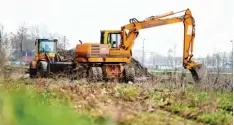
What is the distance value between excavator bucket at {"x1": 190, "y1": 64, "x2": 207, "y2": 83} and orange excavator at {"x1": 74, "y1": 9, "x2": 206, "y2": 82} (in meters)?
0.38

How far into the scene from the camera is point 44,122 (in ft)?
2.17

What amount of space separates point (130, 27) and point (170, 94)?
8621mm

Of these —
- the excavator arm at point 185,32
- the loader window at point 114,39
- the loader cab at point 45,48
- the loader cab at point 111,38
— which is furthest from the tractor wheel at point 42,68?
the excavator arm at point 185,32

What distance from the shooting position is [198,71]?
56.2 feet

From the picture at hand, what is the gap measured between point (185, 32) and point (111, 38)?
11.0ft

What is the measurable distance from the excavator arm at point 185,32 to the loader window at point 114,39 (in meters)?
0.32

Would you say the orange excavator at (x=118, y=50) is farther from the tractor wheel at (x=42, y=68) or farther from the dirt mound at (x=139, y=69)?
the dirt mound at (x=139, y=69)

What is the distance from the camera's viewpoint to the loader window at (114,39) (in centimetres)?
1998

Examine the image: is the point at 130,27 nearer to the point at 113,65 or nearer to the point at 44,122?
the point at 113,65

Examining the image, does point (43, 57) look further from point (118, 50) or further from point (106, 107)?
point (106, 107)

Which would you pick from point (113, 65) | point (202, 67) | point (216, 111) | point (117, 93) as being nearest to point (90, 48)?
point (113, 65)

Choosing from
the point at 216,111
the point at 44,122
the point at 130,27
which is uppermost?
the point at 130,27

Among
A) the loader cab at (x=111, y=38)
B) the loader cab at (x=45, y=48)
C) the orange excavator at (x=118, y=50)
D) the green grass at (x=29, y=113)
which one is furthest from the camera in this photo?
the loader cab at (x=45, y=48)

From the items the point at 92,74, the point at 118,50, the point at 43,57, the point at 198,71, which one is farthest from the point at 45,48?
the point at 198,71
